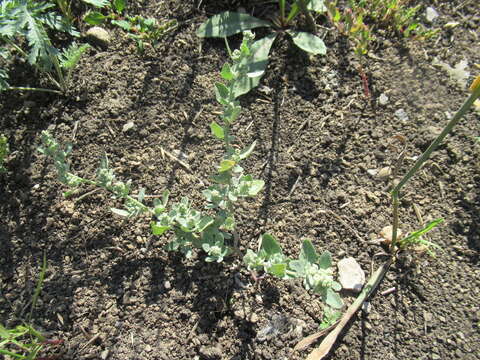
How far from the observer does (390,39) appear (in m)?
2.35

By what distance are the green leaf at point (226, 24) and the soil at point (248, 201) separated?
69 millimetres

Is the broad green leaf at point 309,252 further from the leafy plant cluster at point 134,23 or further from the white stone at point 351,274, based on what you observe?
the leafy plant cluster at point 134,23

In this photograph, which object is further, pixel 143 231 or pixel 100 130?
pixel 100 130

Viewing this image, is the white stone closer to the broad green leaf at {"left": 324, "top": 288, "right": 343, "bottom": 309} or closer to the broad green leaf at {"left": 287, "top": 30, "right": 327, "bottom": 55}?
the broad green leaf at {"left": 324, "top": 288, "right": 343, "bottom": 309}

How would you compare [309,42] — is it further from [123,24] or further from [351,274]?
[351,274]

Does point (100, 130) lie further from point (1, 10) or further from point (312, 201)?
point (312, 201)

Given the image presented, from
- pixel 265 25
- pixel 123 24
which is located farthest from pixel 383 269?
pixel 123 24

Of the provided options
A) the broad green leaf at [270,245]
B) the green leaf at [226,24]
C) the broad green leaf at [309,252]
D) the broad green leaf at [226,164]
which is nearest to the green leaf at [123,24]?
the green leaf at [226,24]

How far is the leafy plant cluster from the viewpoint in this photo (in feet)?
6.99

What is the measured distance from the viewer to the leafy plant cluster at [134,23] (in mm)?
2131

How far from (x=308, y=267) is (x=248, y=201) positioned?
0.64 meters

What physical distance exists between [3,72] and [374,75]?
2.01 meters

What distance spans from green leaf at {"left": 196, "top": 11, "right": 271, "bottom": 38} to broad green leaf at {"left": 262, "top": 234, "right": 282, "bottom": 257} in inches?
49.9

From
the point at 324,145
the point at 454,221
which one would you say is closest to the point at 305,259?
the point at 324,145
